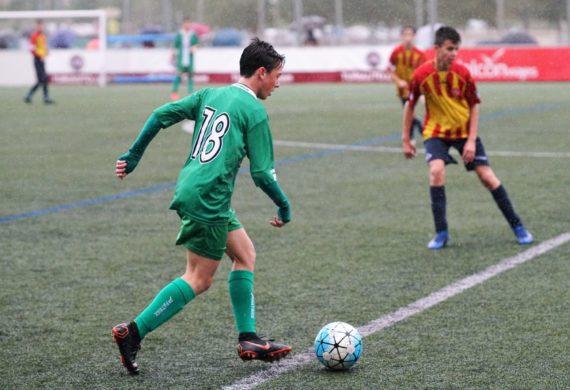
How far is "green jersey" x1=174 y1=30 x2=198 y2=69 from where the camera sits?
27.2 meters

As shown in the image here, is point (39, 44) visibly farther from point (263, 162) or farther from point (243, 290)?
point (263, 162)

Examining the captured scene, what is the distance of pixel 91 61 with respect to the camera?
121ft

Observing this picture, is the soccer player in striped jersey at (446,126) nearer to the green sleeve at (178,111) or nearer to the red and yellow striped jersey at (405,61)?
the green sleeve at (178,111)

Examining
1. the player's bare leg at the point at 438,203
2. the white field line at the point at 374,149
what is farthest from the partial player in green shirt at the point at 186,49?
the player's bare leg at the point at 438,203

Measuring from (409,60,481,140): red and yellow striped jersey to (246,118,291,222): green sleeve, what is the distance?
372 centimetres

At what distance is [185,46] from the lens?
27.4 meters

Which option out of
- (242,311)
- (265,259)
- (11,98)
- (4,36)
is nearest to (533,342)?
(242,311)

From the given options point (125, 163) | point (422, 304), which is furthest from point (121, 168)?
point (422, 304)

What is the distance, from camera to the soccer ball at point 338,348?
5.06 metres

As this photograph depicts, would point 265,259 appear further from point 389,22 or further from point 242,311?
point 389,22

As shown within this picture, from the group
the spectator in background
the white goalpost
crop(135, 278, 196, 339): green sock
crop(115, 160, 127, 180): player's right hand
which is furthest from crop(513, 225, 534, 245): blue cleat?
the white goalpost

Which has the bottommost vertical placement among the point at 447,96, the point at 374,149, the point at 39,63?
the point at 374,149

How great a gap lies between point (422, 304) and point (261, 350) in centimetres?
161

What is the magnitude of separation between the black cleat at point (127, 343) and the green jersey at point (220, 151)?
62 cm
